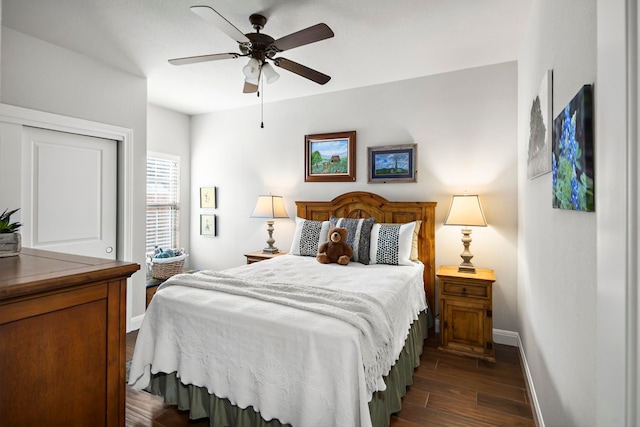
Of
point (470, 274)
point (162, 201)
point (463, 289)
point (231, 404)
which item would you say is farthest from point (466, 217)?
point (162, 201)

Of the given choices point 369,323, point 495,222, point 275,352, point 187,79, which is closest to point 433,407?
point 369,323

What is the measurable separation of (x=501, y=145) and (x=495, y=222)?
0.74m

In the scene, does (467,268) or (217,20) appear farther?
(467,268)

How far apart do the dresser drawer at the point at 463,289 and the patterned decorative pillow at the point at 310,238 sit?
123cm

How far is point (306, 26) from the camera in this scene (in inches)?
99.7

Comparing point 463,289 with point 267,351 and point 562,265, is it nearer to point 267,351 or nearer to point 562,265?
point 562,265

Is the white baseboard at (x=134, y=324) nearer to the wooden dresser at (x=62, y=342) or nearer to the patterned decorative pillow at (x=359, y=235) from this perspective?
the patterned decorative pillow at (x=359, y=235)

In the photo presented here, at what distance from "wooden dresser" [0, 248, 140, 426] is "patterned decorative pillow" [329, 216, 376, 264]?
2322 mm

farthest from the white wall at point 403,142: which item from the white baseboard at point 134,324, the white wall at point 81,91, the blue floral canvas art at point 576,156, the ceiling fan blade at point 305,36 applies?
the blue floral canvas art at point 576,156

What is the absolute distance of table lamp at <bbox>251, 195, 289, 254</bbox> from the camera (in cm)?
416

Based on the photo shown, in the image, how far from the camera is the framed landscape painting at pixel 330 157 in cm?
390

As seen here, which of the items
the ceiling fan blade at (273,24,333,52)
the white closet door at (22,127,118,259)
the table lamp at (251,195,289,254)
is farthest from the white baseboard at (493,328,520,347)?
the white closet door at (22,127,118,259)

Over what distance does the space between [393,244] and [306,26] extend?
77.0 inches

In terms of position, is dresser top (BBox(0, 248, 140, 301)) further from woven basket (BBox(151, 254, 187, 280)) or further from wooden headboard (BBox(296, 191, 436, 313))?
woven basket (BBox(151, 254, 187, 280))
